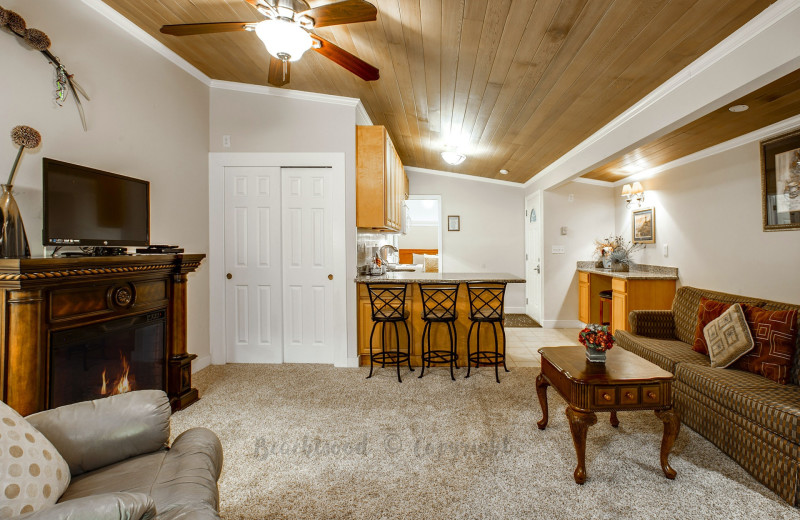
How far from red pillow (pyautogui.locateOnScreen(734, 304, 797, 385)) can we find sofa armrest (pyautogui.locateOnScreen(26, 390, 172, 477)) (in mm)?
3439

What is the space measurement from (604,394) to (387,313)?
86.5 inches

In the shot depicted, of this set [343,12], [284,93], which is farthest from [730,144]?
[284,93]

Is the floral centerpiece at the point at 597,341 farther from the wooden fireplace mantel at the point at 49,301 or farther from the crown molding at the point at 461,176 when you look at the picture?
the crown molding at the point at 461,176

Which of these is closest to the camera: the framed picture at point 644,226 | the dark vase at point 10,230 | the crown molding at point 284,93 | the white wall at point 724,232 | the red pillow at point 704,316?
the dark vase at point 10,230

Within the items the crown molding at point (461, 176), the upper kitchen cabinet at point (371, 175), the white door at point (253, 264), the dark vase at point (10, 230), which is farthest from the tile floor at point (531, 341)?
the dark vase at point (10, 230)

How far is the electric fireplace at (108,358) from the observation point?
199 centimetres

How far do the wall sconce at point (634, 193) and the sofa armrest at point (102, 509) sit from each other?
231 inches

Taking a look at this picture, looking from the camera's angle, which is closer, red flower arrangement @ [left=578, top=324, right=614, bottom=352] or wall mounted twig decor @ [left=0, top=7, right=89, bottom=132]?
wall mounted twig decor @ [left=0, top=7, right=89, bottom=132]

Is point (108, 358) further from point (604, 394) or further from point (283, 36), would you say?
point (604, 394)

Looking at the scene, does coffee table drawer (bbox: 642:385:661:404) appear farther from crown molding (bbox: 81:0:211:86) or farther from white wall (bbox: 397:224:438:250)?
white wall (bbox: 397:224:438:250)

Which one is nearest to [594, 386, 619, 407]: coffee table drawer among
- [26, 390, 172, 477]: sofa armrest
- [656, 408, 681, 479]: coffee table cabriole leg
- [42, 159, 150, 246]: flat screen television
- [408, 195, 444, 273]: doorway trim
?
[656, 408, 681, 479]: coffee table cabriole leg

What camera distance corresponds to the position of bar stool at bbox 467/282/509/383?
3.46 meters

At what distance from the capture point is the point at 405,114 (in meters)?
4.01

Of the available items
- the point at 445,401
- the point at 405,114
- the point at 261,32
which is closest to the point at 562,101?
the point at 405,114
